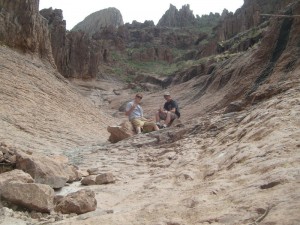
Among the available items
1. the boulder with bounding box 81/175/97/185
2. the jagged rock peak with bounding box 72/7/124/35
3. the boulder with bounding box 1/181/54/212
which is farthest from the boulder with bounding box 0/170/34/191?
the jagged rock peak with bounding box 72/7/124/35

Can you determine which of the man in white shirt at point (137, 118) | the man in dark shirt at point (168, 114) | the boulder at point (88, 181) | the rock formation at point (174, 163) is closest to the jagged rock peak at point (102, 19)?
the rock formation at point (174, 163)

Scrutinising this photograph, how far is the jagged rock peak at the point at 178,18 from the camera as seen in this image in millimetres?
77750

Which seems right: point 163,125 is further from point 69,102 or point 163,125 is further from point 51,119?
point 69,102

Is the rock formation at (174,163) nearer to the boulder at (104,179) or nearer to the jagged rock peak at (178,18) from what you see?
the boulder at (104,179)

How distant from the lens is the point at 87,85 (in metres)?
35.7

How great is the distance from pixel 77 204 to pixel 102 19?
81404 millimetres

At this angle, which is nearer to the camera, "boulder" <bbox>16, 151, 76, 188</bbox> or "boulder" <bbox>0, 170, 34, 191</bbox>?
"boulder" <bbox>0, 170, 34, 191</bbox>

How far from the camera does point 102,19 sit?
81.9 meters

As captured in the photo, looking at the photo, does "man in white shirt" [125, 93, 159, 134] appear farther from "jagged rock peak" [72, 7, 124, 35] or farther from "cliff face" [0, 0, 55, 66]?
"jagged rock peak" [72, 7, 124, 35]

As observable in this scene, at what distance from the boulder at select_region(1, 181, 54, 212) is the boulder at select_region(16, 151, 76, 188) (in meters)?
0.75

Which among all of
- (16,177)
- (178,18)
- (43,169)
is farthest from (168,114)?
(178,18)

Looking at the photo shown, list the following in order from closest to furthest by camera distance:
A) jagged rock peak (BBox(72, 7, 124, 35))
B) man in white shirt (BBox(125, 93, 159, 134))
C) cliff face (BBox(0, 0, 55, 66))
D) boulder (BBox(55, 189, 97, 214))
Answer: boulder (BBox(55, 189, 97, 214)) → man in white shirt (BBox(125, 93, 159, 134)) → cliff face (BBox(0, 0, 55, 66)) → jagged rock peak (BBox(72, 7, 124, 35))

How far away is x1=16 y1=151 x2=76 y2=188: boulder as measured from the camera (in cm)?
435

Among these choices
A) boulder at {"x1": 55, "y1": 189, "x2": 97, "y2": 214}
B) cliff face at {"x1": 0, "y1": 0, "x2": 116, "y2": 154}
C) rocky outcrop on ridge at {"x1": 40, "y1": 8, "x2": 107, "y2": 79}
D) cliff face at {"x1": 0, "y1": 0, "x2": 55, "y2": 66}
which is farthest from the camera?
rocky outcrop on ridge at {"x1": 40, "y1": 8, "x2": 107, "y2": 79}
